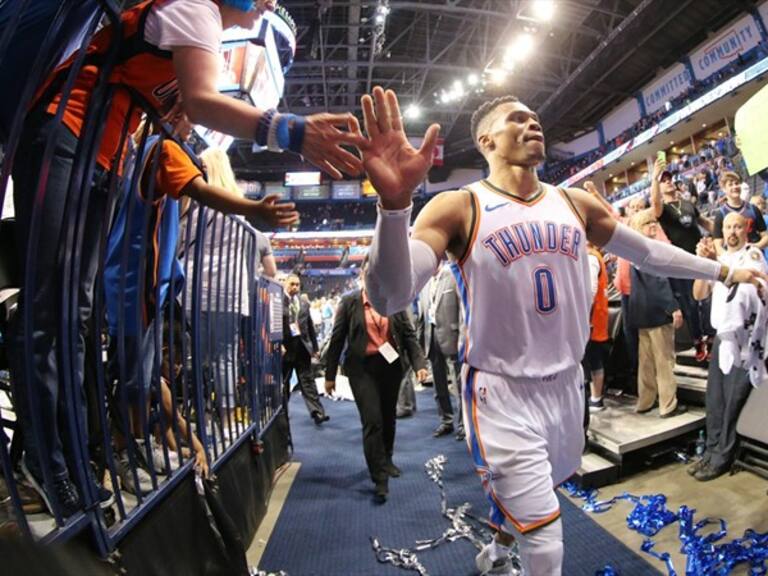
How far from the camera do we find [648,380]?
464 centimetres

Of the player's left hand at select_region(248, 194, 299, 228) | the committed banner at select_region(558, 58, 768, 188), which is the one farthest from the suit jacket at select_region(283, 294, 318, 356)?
the committed banner at select_region(558, 58, 768, 188)

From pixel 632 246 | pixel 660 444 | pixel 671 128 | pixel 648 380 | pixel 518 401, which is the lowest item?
pixel 660 444

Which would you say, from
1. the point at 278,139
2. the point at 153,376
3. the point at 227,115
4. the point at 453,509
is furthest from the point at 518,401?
the point at 453,509

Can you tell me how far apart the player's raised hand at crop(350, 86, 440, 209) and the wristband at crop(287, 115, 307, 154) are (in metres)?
0.15

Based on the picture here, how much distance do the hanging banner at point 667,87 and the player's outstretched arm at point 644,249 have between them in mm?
19133

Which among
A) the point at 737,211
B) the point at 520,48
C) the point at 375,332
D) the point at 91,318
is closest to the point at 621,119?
the point at 520,48

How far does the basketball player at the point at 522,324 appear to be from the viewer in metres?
1.72

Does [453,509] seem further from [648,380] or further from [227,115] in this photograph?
[227,115]

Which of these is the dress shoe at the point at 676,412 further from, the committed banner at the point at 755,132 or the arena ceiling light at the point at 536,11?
the arena ceiling light at the point at 536,11

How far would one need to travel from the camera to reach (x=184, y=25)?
133 centimetres

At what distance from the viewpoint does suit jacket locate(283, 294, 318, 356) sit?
19.0ft

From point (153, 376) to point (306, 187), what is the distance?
3137cm

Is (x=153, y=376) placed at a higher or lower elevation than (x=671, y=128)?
lower

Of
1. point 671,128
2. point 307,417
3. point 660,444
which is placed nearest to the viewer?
point 660,444
